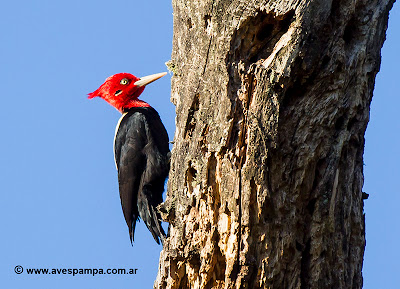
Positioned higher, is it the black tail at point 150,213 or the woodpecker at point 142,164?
the woodpecker at point 142,164

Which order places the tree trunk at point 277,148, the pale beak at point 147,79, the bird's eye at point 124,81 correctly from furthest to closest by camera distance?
the bird's eye at point 124,81, the pale beak at point 147,79, the tree trunk at point 277,148

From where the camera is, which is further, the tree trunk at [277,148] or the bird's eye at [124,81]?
the bird's eye at [124,81]

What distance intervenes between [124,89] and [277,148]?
2.95 m

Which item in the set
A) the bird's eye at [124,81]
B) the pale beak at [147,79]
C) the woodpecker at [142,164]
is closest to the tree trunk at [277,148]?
the woodpecker at [142,164]

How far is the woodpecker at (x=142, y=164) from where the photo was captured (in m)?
4.69

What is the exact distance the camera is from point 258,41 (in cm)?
308

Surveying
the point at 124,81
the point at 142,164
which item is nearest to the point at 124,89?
the point at 124,81

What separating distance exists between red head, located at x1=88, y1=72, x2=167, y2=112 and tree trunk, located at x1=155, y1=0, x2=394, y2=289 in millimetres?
2359

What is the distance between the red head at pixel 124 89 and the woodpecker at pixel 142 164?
0.39 metres

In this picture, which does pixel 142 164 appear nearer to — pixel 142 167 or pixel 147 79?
pixel 142 167

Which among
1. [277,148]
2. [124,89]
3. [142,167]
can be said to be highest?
[124,89]

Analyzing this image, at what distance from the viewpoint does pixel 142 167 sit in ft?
15.9

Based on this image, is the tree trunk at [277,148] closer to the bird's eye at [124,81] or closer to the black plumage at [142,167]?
the black plumage at [142,167]

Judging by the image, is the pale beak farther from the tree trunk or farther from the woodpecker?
the tree trunk
